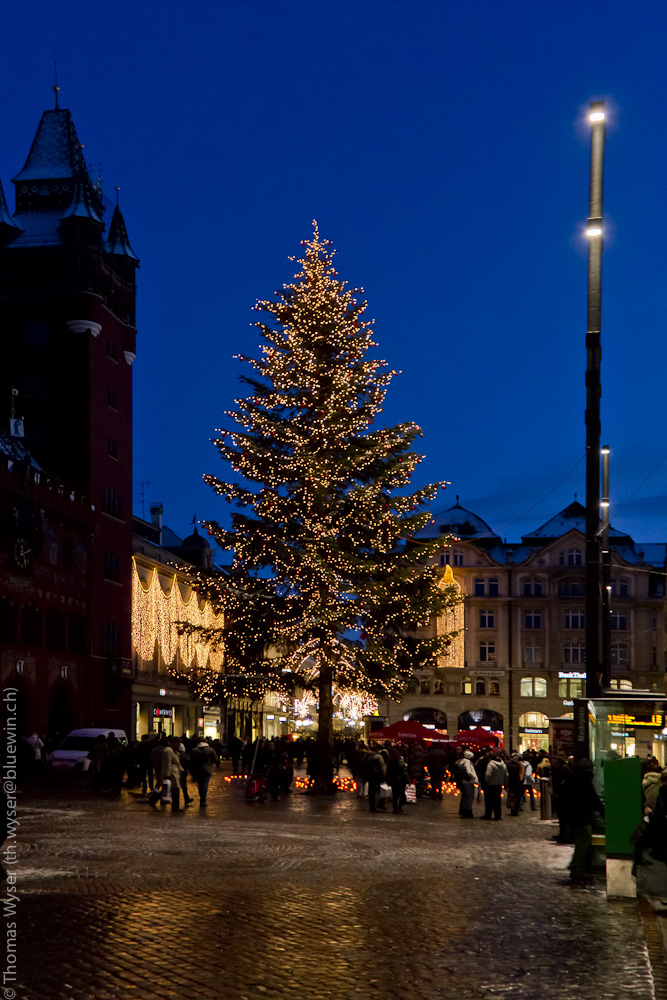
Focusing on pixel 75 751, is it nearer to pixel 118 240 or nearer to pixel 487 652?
pixel 118 240

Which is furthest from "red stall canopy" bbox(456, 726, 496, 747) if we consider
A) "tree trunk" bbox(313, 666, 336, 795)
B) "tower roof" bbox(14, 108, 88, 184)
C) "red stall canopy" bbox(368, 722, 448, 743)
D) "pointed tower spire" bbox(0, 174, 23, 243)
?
"tower roof" bbox(14, 108, 88, 184)

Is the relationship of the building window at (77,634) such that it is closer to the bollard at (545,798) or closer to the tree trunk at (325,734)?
the tree trunk at (325,734)

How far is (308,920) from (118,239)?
61533 mm

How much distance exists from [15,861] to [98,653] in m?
44.6

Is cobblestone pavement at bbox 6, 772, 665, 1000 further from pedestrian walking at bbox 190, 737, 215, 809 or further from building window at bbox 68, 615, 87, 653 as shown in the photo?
building window at bbox 68, 615, 87, 653

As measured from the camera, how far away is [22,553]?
168 feet

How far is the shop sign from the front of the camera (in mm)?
17141

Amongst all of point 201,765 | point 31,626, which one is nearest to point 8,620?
point 31,626

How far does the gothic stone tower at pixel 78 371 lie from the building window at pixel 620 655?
122 feet

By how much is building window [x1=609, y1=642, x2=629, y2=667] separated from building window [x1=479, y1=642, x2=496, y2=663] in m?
8.09

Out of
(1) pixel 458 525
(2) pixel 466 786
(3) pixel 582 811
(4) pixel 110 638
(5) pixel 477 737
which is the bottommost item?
(2) pixel 466 786

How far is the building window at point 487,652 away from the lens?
86688 mm

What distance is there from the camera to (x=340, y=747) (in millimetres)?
56438

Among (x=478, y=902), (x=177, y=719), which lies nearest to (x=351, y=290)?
(x=478, y=902)
